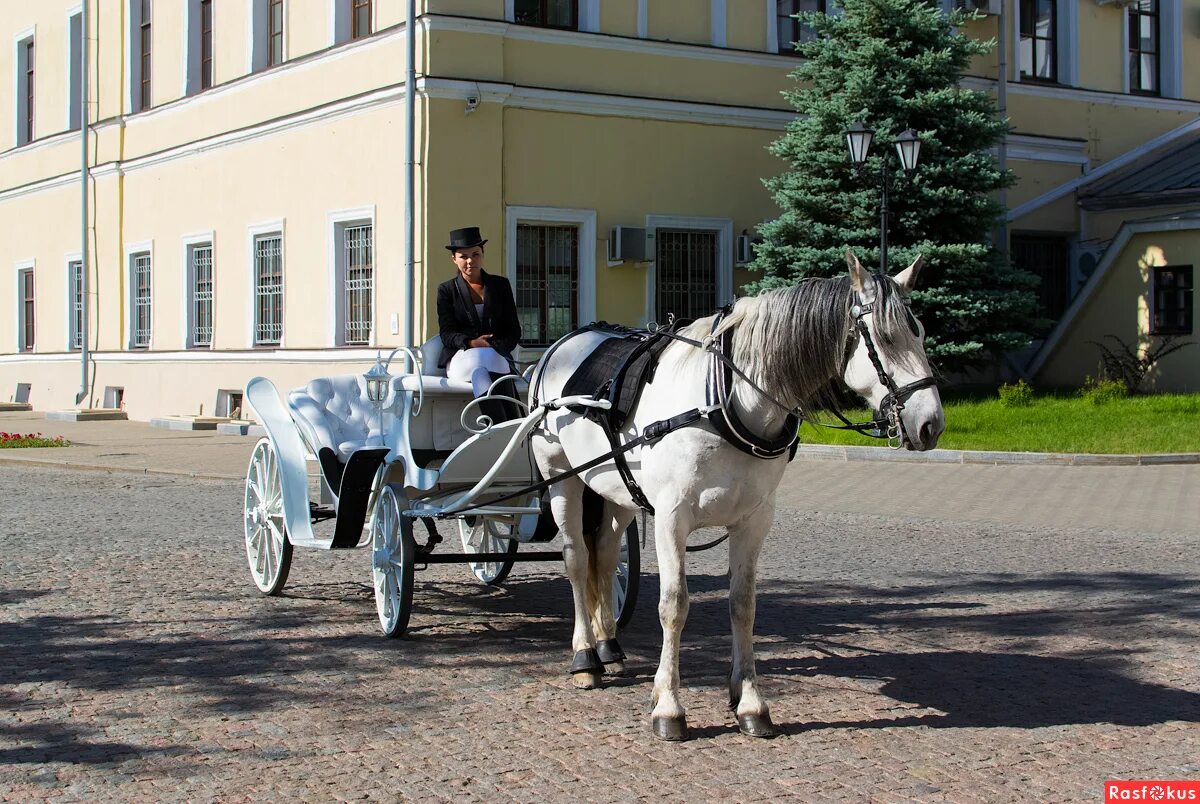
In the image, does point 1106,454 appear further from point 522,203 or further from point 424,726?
point 424,726

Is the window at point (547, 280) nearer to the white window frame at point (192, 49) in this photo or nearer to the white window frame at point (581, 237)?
the white window frame at point (581, 237)

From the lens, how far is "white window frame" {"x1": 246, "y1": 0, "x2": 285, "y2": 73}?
83.5 ft

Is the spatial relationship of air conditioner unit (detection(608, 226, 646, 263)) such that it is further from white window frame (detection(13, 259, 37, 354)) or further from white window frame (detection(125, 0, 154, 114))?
white window frame (detection(13, 259, 37, 354))

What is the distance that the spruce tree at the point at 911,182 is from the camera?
69.9ft

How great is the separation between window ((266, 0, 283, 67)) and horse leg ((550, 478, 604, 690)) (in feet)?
64.8

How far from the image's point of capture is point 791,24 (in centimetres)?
2491

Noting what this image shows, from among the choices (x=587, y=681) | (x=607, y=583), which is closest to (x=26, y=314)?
(x=607, y=583)

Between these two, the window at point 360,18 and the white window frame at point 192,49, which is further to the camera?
the white window frame at point 192,49

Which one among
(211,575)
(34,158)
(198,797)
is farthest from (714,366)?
(34,158)

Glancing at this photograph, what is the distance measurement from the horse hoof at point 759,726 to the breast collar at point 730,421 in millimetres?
1038

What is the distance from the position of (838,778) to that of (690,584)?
418 centimetres

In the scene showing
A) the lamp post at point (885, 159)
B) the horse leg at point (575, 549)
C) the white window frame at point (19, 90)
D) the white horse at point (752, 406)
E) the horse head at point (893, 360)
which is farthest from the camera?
the white window frame at point (19, 90)

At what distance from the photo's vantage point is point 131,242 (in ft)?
96.6

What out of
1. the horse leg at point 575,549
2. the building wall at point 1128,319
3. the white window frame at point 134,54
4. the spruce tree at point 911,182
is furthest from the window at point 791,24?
the horse leg at point 575,549
